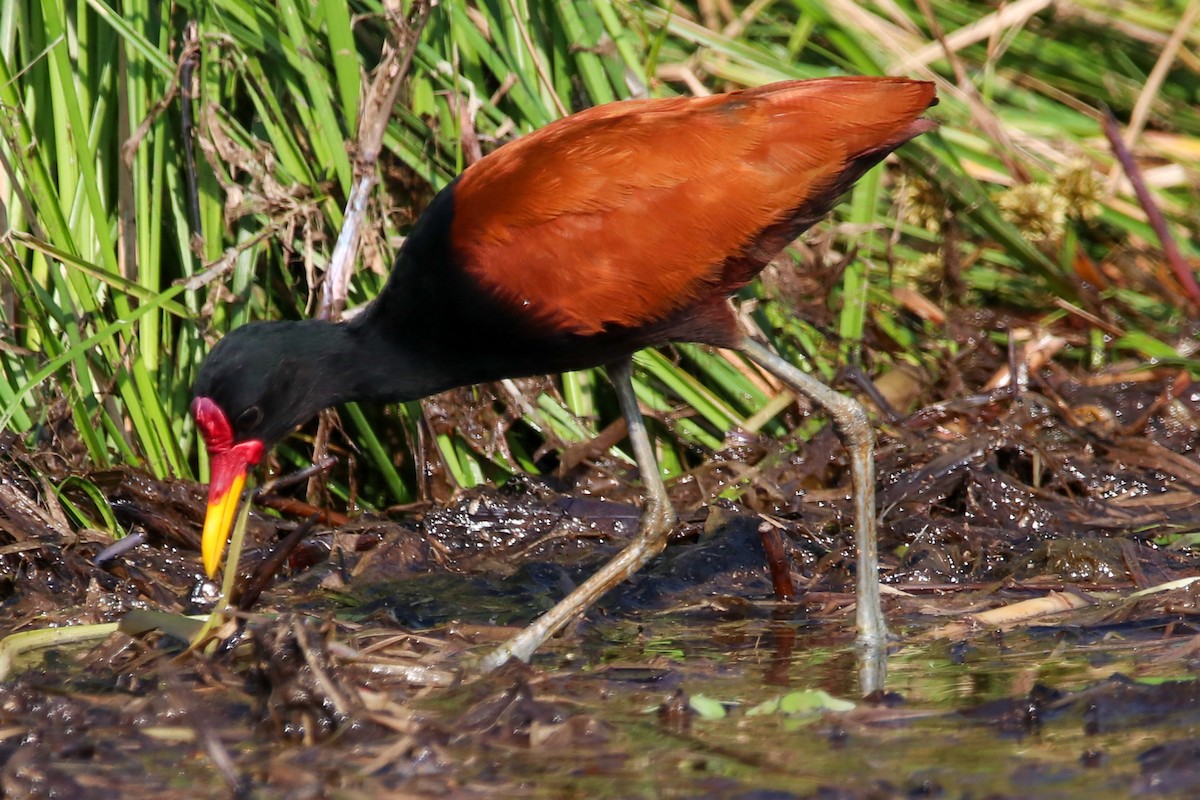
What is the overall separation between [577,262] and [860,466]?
111cm

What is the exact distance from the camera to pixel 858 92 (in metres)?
4.09

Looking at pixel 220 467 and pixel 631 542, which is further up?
pixel 220 467

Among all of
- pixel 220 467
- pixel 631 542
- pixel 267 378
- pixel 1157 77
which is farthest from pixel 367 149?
pixel 1157 77

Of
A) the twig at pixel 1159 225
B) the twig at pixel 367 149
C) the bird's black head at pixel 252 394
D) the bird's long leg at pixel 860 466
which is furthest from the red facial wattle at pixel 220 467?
the twig at pixel 1159 225

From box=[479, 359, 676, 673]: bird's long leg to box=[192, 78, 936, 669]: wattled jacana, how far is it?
1cm

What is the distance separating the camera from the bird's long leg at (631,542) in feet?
13.0

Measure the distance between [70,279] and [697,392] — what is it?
2102 millimetres

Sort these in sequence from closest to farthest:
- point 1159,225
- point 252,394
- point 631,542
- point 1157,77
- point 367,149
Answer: point 252,394
point 631,542
point 367,149
point 1159,225
point 1157,77

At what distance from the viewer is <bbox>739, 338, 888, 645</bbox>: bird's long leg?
400 centimetres

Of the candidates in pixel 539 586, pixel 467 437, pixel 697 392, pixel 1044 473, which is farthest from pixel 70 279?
pixel 1044 473

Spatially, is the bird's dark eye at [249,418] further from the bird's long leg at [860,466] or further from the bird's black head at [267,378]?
the bird's long leg at [860,466]

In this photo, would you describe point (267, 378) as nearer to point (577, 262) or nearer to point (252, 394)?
point (252, 394)

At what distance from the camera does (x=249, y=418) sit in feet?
12.6

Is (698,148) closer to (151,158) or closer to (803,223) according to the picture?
(803,223)
